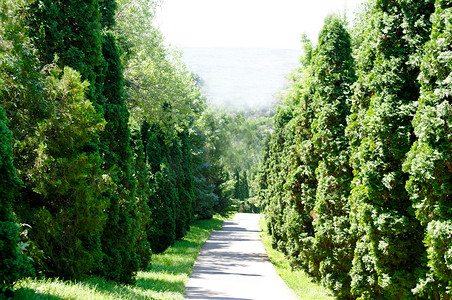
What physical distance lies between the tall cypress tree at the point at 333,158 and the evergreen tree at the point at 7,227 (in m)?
8.00

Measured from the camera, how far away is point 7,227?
4.69 meters

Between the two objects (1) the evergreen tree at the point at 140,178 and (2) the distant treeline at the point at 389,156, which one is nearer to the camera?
(2) the distant treeline at the point at 389,156

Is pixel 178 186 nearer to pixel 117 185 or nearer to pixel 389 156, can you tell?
pixel 117 185

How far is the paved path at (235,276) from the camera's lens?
10.7 meters

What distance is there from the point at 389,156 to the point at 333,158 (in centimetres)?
323

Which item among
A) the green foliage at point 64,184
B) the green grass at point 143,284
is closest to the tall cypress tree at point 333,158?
the green grass at point 143,284

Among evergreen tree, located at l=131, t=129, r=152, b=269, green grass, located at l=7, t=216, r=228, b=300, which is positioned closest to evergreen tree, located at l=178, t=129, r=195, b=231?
green grass, located at l=7, t=216, r=228, b=300

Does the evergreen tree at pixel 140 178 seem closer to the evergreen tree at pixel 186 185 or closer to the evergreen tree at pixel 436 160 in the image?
the evergreen tree at pixel 186 185

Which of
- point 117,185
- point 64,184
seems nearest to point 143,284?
point 117,185

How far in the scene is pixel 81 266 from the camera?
722 cm

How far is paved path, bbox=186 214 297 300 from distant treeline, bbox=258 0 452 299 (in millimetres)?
1597

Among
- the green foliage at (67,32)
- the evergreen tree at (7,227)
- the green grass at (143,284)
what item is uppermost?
the green foliage at (67,32)

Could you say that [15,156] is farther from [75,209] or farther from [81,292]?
[81,292]

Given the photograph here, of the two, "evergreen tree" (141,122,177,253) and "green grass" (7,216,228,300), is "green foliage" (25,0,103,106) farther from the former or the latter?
"evergreen tree" (141,122,177,253)
